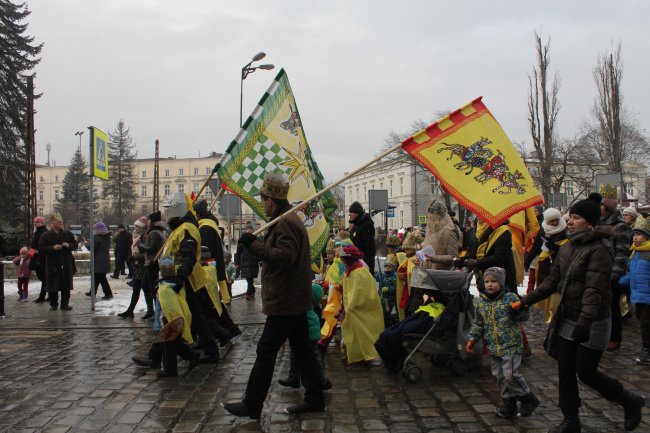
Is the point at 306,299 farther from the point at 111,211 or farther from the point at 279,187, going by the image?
the point at 111,211

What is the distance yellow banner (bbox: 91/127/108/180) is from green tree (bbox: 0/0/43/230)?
23457mm

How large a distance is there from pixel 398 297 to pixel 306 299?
3.27 metres

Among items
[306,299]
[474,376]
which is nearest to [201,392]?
[306,299]

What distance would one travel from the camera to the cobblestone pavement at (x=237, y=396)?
4609 millimetres

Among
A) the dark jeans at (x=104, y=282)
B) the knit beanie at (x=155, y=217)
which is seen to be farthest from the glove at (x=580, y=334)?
the dark jeans at (x=104, y=282)

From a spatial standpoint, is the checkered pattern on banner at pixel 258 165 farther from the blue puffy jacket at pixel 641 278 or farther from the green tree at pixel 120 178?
the green tree at pixel 120 178

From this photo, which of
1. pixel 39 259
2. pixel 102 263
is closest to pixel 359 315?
pixel 102 263

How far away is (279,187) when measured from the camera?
16.2 ft

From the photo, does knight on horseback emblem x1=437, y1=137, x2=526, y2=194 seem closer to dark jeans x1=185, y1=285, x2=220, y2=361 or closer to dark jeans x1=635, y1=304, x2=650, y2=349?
dark jeans x1=635, y1=304, x2=650, y2=349

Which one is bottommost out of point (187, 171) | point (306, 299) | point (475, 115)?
point (306, 299)

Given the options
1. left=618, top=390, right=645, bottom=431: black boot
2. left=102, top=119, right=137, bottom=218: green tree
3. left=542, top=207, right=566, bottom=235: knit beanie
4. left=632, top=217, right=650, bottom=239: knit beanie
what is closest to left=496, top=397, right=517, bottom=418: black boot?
left=618, top=390, right=645, bottom=431: black boot

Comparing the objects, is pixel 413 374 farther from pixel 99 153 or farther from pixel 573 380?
pixel 99 153

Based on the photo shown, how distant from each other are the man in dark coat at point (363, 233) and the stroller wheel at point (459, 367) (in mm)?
2843

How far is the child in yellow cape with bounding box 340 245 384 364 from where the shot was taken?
6578 mm
